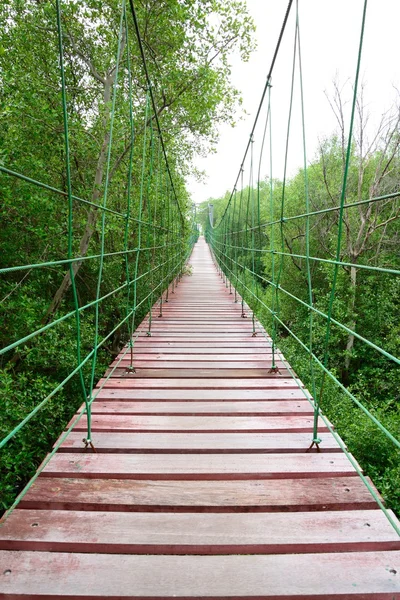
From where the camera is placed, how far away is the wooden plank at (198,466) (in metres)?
1.12

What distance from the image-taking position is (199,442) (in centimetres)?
130

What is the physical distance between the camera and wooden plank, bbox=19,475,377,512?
989mm


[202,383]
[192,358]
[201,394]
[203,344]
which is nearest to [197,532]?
[201,394]

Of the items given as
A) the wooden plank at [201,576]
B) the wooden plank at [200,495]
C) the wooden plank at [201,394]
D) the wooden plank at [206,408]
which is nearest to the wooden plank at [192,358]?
the wooden plank at [201,394]

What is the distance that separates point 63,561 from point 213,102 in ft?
18.2

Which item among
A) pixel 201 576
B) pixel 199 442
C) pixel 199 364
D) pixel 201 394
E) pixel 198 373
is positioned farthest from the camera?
pixel 199 364

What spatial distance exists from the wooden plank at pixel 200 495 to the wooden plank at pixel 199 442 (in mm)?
157

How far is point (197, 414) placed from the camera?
1.53 meters

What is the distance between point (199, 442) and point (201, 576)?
1.70 feet

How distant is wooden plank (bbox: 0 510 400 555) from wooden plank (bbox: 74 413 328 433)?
16.9 inches

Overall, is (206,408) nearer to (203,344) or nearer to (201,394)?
(201,394)

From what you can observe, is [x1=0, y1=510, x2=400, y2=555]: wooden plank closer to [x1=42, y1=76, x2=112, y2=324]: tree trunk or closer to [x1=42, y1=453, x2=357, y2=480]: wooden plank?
[x1=42, y1=453, x2=357, y2=480]: wooden plank

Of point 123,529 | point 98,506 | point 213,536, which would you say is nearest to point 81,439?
point 98,506

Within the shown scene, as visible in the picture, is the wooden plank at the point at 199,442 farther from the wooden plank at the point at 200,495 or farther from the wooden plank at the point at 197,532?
the wooden plank at the point at 197,532
